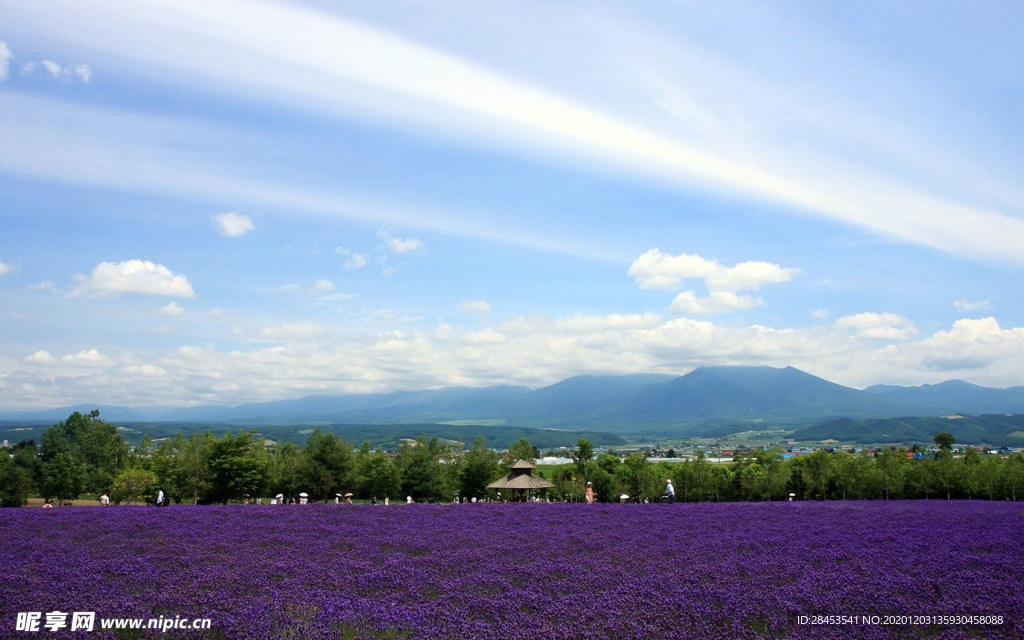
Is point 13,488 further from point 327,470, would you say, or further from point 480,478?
point 480,478

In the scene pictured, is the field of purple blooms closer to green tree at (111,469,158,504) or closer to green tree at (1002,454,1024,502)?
green tree at (1002,454,1024,502)

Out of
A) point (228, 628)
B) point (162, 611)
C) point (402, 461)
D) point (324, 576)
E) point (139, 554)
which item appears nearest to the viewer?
point (228, 628)

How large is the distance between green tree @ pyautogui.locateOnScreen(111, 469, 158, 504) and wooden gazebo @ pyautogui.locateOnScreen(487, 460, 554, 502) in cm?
2893

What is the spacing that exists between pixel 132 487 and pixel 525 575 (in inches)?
1926

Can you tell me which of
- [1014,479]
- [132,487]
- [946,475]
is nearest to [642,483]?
[946,475]

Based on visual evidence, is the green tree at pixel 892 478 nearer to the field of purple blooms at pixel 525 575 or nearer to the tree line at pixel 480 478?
the tree line at pixel 480 478

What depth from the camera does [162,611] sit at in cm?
941

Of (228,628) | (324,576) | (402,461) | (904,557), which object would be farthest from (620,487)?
(228,628)

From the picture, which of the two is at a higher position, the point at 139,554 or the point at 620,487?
the point at 139,554

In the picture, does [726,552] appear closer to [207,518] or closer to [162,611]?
[162,611]

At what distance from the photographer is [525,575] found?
39.2 ft

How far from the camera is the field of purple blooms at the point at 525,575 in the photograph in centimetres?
877

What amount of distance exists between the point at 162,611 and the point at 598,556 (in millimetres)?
8236

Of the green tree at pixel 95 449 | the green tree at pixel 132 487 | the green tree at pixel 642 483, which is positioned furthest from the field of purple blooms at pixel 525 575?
the green tree at pixel 95 449
